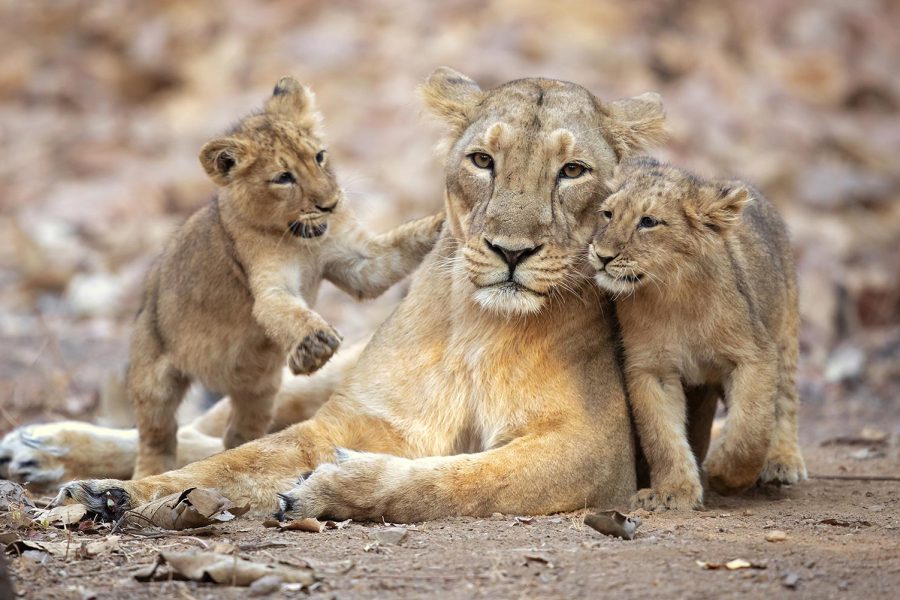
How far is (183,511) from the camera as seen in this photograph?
454 centimetres

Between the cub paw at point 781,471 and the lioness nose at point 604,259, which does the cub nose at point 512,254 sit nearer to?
the lioness nose at point 604,259

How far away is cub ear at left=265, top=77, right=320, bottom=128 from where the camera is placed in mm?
6113

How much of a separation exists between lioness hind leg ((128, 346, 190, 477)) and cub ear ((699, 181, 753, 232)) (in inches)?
106

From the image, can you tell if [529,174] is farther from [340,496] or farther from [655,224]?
[340,496]

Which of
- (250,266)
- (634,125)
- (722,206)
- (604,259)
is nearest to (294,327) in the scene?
(250,266)

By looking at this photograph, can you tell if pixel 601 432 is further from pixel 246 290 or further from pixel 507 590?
pixel 246 290

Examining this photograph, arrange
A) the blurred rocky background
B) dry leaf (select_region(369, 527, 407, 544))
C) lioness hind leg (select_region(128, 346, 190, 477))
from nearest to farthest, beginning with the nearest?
1. dry leaf (select_region(369, 527, 407, 544))
2. lioness hind leg (select_region(128, 346, 190, 477))
3. the blurred rocky background

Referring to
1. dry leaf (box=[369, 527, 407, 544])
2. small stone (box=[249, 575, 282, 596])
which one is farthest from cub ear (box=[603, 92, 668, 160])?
small stone (box=[249, 575, 282, 596])

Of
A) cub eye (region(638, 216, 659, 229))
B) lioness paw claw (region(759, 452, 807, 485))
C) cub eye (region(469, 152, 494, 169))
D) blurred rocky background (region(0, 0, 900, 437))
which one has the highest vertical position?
blurred rocky background (region(0, 0, 900, 437))

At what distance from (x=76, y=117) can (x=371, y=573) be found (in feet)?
48.7

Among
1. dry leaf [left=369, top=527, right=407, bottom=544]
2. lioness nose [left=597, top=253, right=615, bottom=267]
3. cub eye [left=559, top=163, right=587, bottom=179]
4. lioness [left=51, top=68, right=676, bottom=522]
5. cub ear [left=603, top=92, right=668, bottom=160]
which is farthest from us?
cub ear [left=603, top=92, right=668, bottom=160]

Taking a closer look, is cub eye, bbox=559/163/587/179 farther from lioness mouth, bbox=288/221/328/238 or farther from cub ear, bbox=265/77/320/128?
cub ear, bbox=265/77/320/128

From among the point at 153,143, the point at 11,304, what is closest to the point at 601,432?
the point at 11,304

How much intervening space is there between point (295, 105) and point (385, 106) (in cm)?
923
